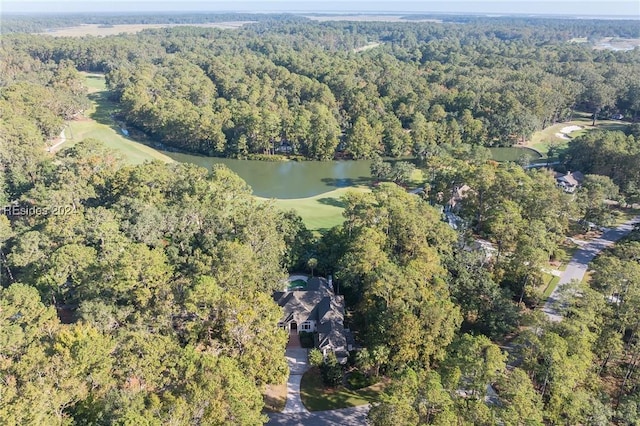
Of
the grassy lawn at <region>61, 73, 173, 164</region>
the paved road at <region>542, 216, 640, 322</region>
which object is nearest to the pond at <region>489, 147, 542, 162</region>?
the paved road at <region>542, 216, 640, 322</region>

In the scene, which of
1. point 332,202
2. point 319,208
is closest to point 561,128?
point 332,202

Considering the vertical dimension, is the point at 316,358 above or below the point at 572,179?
below

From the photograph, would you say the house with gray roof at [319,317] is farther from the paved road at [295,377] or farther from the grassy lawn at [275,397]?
the grassy lawn at [275,397]

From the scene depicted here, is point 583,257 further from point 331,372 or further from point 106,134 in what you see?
point 106,134

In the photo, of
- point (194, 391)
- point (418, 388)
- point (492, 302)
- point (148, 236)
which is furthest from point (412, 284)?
point (148, 236)

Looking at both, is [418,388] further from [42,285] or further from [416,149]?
[416,149]

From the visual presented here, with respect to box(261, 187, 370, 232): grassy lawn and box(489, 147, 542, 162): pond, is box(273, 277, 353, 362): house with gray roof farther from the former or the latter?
box(489, 147, 542, 162): pond
